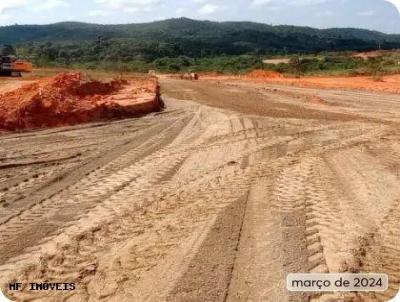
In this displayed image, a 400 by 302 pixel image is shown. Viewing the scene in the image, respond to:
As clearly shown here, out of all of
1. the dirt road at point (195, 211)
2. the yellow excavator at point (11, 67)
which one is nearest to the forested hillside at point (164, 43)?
the yellow excavator at point (11, 67)

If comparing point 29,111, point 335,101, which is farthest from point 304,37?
point 29,111

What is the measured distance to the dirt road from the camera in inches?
158

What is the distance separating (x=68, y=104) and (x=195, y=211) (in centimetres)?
734

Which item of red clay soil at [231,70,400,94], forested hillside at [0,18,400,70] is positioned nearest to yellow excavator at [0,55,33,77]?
red clay soil at [231,70,400,94]

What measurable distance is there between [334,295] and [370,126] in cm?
788

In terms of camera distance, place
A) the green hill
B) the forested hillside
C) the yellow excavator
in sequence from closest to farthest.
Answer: the yellow excavator, the forested hillside, the green hill

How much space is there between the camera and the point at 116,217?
5.32m

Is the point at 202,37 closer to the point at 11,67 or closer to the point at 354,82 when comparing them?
the point at 354,82

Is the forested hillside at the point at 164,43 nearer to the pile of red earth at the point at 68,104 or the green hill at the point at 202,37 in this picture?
the green hill at the point at 202,37

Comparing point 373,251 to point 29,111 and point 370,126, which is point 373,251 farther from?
point 29,111

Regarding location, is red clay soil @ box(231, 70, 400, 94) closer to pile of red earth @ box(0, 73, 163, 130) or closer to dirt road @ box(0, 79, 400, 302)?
pile of red earth @ box(0, 73, 163, 130)

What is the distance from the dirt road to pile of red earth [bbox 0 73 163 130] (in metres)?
0.98

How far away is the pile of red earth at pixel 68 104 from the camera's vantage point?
35.6 feet

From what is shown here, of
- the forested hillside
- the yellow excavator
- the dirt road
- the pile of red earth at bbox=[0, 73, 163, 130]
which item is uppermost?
the forested hillside
